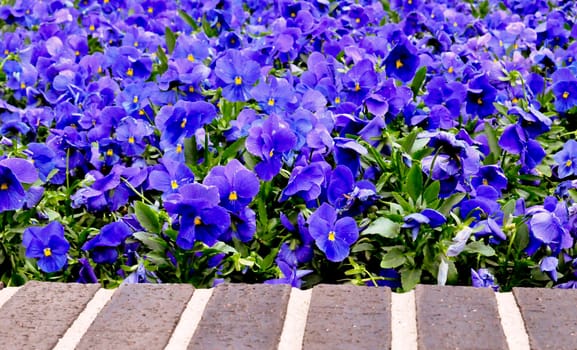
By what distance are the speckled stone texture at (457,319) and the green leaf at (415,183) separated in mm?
386

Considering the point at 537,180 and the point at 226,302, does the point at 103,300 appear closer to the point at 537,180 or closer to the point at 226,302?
the point at 226,302

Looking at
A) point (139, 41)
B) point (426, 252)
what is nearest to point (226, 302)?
point (426, 252)

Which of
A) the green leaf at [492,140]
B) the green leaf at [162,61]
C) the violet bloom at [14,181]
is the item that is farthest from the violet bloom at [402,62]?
the violet bloom at [14,181]

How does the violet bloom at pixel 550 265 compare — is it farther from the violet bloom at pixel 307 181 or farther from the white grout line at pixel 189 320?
the white grout line at pixel 189 320

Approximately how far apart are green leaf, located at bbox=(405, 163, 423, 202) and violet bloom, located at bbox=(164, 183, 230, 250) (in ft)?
1.40

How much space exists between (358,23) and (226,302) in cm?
219

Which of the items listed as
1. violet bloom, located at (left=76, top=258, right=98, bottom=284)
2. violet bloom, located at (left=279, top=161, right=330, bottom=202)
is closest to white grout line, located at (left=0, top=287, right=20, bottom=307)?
violet bloom, located at (left=76, top=258, right=98, bottom=284)

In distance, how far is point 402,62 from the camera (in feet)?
8.66

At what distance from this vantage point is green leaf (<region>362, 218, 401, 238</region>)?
6.12ft

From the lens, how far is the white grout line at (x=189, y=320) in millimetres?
1446

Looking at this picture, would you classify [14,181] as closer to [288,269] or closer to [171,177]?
[171,177]

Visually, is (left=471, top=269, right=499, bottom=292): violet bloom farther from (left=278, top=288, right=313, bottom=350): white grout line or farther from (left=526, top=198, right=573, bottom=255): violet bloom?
(left=278, top=288, right=313, bottom=350): white grout line

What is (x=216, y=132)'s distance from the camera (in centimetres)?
228

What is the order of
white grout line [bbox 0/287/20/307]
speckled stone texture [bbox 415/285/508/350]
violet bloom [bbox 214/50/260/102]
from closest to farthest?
speckled stone texture [bbox 415/285/508/350] < white grout line [bbox 0/287/20/307] < violet bloom [bbox 214/50/260/102]
